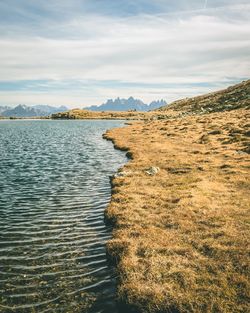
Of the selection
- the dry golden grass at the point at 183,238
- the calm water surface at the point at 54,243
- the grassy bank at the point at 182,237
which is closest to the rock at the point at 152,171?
the grassy bank at the point at 182,237

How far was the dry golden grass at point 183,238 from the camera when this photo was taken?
13766 millimetres

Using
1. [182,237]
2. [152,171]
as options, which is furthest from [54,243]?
[152,171]

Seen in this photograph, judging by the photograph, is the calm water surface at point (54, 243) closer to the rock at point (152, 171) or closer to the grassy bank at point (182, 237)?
the grassy bank at point (182, 237)

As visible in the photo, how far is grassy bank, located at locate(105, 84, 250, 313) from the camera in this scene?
13773 millimetres

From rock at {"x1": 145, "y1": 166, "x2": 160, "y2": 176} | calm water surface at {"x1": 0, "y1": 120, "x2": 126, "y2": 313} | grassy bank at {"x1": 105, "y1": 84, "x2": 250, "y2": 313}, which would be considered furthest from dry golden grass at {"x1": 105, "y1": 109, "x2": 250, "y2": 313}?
calm water surface at {"x1": 0, "y1": 120, "x2": 126, "y2": 313}

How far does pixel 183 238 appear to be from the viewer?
18.8 m

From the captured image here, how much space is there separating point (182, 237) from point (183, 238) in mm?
132

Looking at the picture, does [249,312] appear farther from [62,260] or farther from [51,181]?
[51,181]

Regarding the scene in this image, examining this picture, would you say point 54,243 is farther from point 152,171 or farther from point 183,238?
point 152,171

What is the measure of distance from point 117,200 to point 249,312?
15525mm

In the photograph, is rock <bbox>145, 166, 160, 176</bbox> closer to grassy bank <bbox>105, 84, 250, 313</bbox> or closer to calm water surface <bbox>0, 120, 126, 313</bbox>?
grassy bank <bbox>105, 84, 250, 313</bbox>

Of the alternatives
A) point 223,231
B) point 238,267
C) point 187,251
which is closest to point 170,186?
point 223,231

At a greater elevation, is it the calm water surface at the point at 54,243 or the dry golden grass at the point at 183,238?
the dry golden grass at the point at 183,238

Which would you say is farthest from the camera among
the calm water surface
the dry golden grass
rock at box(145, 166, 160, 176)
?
rock at box(145, 166, 160, 176)
